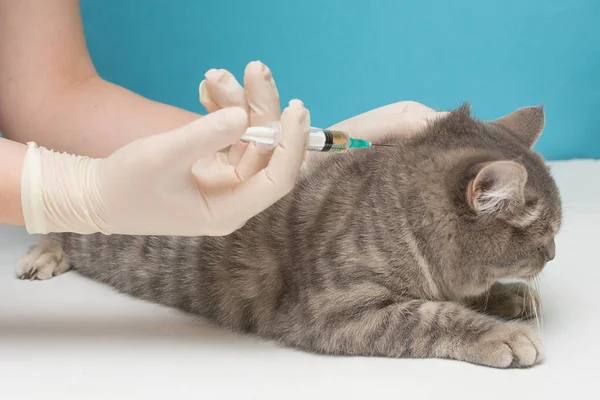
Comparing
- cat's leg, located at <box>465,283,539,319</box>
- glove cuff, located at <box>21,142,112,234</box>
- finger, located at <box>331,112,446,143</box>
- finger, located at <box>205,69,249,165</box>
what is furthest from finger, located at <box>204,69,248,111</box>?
cat's leg, located at <box>465,283,539,319</box>

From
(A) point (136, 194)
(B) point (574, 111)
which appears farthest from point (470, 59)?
(A) point (136, 194)

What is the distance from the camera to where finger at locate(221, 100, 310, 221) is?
1.02 m

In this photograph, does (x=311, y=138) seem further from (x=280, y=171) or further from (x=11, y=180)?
(x=11, y=180)

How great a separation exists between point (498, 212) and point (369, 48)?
52.8 inches

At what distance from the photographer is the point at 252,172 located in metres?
1.11

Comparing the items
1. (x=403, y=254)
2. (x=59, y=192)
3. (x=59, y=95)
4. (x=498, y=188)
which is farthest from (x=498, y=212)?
(x=59, y=95)

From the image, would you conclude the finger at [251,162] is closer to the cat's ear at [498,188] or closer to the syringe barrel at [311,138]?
the syringe barrel at [311,138]

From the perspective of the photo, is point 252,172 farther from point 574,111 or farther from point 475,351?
point 574,111

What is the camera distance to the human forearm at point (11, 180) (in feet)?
3.54

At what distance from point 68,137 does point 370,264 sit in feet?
2.87

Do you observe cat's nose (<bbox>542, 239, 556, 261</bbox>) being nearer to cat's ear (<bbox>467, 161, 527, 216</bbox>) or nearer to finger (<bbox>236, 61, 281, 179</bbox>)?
cat's ear (<bbox>467, 161, 527, 216</bbox>)

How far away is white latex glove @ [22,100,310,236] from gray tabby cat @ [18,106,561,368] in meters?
0.20

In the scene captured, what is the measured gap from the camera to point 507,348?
1.07 metres

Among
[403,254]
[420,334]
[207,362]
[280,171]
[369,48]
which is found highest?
[369,48]
